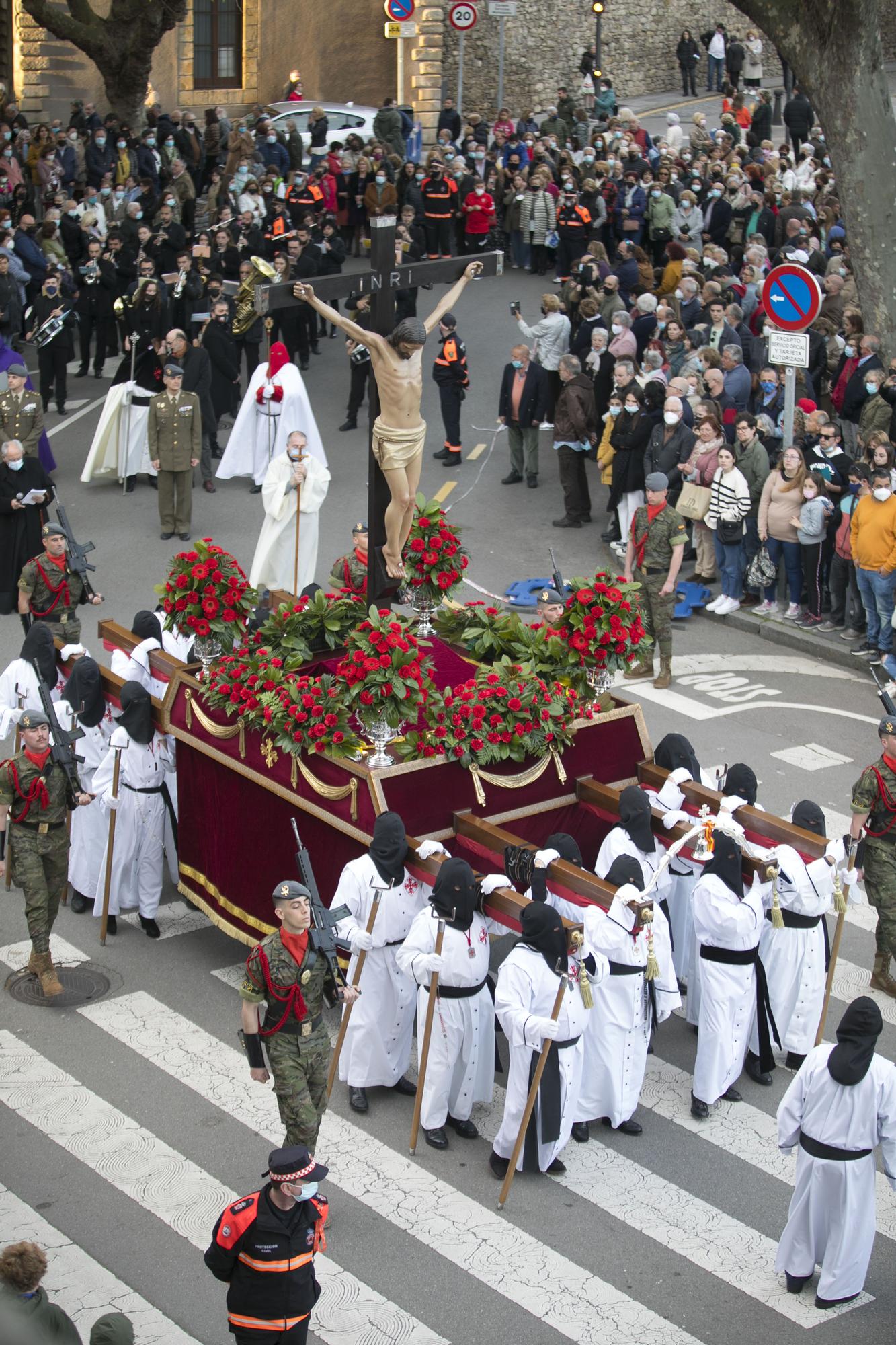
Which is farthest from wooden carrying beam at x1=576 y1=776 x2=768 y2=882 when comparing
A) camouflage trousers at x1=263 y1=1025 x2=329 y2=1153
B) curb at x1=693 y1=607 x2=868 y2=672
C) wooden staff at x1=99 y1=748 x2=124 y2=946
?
curb at x1=693 y1=607 x2=868 y2=672

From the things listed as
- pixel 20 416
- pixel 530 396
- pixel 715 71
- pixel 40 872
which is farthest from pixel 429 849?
pixel 715 71

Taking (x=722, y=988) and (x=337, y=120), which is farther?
(x=337, y=120)

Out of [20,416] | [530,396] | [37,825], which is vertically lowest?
[37,825]

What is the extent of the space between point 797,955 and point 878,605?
5897 millimetres

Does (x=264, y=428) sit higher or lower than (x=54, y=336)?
lower

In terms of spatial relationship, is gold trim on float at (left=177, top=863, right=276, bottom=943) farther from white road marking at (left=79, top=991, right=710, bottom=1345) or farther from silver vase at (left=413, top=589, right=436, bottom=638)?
silver vase at (left=413, top=589, right=436, bottom=638)

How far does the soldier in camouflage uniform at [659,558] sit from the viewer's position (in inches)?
555

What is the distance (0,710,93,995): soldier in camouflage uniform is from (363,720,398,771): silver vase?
1.57m

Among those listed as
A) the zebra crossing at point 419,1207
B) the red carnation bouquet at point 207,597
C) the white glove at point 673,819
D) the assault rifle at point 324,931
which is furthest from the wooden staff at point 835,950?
the red carnation bouquet at point 207,597

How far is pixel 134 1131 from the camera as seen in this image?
28.7 ft

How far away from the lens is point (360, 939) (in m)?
8.66

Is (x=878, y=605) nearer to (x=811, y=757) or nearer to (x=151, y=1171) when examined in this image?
(x=811, y=757)

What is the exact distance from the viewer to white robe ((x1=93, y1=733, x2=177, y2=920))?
1071cm

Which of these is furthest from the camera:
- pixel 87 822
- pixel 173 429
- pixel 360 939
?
pixel 173 429
